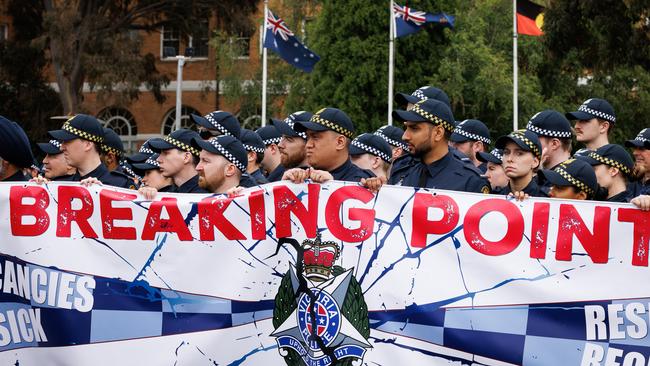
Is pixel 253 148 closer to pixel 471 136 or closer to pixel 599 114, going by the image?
pixel 471 136

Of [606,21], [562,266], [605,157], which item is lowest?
[562,266]

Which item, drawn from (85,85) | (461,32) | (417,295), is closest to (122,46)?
(85,85)

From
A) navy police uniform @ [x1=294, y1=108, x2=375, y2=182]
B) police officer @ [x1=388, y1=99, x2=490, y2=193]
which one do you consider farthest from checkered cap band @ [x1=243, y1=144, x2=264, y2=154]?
police officer @ [x1=388, y1=99, x2=490, y2=193]

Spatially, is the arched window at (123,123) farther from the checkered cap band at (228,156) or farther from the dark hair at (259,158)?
the checkered cap band at (228,156)

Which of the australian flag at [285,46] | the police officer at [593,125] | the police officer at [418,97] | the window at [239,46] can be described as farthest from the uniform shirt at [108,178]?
the window at [239,46]

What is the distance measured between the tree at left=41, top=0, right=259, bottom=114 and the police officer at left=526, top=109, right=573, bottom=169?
92.6ft

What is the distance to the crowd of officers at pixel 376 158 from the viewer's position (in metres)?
7.80

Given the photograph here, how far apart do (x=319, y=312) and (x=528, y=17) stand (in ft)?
60.4

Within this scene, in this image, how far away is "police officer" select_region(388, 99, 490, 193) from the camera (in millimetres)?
7785

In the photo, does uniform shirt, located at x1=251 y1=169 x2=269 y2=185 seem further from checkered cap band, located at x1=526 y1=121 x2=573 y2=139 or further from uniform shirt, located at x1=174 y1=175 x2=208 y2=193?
checkered cap band, located at x1=526 y1=121 x2=573 y2=139

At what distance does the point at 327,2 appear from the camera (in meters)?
32.5

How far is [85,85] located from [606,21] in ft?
94.1

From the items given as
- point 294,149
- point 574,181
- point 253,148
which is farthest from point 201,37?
point 574,181

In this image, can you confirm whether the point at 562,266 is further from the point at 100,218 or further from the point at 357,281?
the point at 100,218
